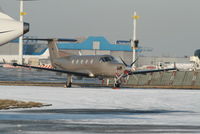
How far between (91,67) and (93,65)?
298 mm

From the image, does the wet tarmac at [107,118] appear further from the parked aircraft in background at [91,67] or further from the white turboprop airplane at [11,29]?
the parked aircraft in background at [91,67]

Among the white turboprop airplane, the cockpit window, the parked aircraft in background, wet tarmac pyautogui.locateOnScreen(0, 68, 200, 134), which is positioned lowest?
wet tarmac pyautogui.locateOnScreen(0, 68, 200, 134)

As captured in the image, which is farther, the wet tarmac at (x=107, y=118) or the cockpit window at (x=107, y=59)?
the cockpit window at (x=107, y=59)

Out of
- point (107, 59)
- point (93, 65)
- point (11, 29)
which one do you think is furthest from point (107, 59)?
point (11, 29)

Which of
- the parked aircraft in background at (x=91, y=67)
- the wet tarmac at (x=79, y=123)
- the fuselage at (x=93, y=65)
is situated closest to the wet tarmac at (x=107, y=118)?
the wet tarmac at (x=79, y=123)

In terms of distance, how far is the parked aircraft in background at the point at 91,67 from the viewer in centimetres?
4523

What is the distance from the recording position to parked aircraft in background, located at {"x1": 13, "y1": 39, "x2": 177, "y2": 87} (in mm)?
45228

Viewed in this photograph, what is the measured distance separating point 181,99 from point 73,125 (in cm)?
1602

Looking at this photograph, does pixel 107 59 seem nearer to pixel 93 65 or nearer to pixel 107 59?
pixel 107 59

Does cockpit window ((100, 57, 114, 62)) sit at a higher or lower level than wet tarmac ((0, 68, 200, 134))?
higher

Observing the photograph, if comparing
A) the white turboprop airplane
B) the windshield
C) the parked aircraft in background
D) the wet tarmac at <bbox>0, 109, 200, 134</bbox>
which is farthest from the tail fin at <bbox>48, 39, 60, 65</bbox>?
the white turboprop airplane

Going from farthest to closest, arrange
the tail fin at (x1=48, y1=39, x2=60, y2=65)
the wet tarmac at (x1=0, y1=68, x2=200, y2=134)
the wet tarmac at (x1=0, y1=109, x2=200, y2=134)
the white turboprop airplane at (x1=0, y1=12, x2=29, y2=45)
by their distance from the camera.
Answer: the tail fin at (x1=48, y1=39, x2=60, y2=65)
the wet tarmac at (x1=0, y1=68, x2=200, y2=134)
the wet tarmac at (x1=0, y1=109, x2=200, y2=134)
the white turboprop airplane at (x1=0, y1=12, x2=29, y2=45)

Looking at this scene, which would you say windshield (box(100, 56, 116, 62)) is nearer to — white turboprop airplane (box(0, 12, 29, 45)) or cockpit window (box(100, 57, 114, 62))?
cockpit window (box(100, 57, 114, 62))

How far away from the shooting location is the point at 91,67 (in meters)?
47.5
